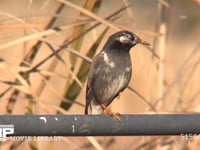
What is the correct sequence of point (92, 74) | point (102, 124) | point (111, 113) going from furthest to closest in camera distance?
point (92, 74)
point (111, 113)
point (102, 124)

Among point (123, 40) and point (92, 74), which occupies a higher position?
point (123, 40)

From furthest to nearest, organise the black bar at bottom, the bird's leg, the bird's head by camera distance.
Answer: the bird's head < the bird's leg < the black bar at bottom

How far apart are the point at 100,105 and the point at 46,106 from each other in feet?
1.98

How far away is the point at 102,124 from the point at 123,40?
1385 mm

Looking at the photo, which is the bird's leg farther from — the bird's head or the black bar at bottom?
the bird's head

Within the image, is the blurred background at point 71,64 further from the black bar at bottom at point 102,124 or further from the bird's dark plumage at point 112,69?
the black bar at bottom at point 102,124

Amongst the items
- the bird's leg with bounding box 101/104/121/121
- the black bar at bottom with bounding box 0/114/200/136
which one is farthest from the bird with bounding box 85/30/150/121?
the black bar at bottom with bounding box 0/114/200/136

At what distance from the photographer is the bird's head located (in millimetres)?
4012

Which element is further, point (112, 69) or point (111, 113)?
point (112, 69)

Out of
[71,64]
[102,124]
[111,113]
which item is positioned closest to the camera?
[102,124]

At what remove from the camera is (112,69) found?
4098 mm

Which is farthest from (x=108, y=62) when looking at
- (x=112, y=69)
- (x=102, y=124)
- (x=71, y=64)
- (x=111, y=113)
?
(x=102, y=124)

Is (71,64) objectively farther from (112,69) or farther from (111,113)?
(111,113)

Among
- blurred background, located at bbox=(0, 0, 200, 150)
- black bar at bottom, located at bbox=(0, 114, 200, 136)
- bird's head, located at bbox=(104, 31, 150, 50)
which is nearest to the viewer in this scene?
black bar at bottom, located at bbox=(0, 114, 200, 136)
